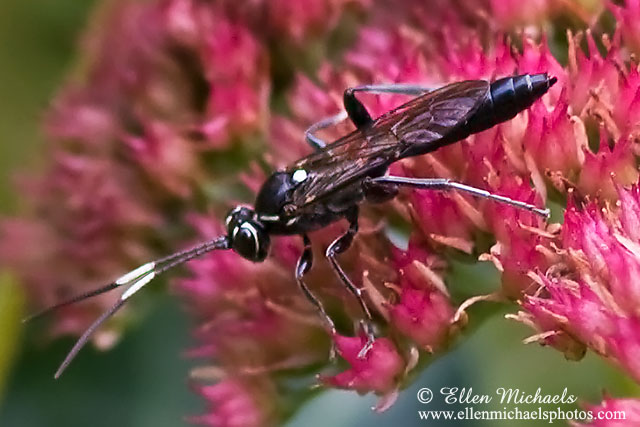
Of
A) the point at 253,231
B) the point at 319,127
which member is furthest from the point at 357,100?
the point at 253,231

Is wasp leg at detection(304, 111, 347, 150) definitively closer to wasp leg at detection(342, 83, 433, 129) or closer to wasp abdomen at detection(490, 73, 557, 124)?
wasp leg at detection(342, 83, 433, 129)

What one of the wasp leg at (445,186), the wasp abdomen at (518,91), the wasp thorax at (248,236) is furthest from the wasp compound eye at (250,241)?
the wasp abdomen at (518,91)

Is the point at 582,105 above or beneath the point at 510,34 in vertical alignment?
beneath

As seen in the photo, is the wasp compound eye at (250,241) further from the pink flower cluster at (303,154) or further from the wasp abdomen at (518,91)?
A: the wasp abdomen at (518,91)

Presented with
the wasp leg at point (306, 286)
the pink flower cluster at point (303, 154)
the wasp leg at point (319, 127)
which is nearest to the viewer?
the pink flower cluster at point (303, 154)

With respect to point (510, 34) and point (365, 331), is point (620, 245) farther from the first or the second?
point (510, 34)

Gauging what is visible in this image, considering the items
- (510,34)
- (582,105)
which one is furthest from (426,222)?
(510,34)

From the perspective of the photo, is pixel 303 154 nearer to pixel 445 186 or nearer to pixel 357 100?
pixel 357 100

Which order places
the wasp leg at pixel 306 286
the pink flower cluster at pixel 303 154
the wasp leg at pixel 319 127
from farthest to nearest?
the wasp leg at pixel 319 127 → the wasp leg at pixel 306 286 → the pink flower cluster at pixel 303 154
